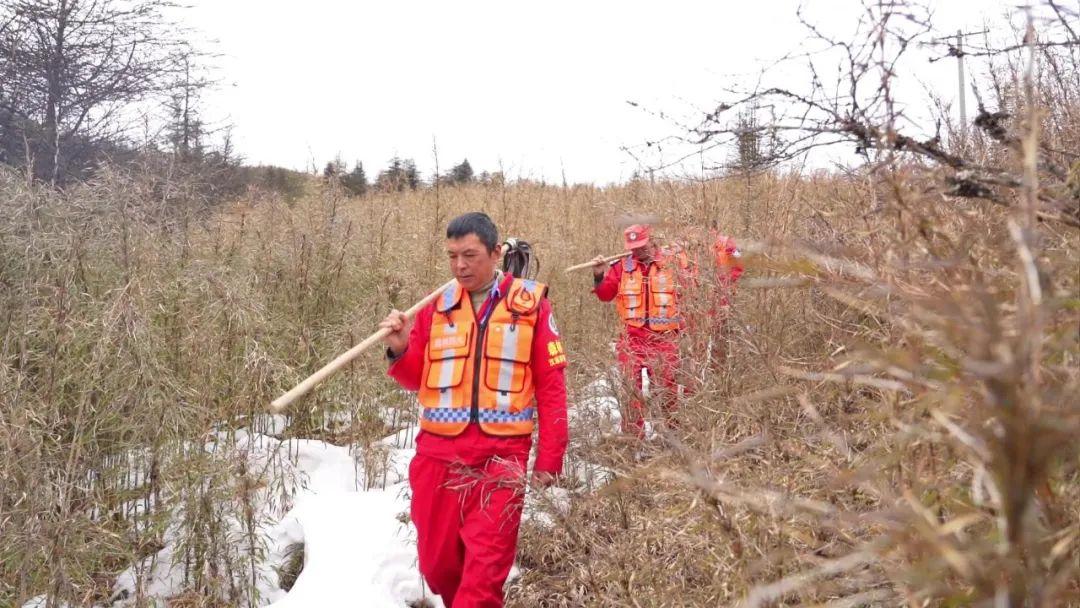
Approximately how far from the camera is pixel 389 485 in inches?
186

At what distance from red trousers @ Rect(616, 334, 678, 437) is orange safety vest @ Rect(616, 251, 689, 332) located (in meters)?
1.19

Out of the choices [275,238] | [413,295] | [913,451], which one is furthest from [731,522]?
[275,238]

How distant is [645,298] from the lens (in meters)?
5.25

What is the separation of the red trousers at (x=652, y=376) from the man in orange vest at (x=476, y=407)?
0.30 m

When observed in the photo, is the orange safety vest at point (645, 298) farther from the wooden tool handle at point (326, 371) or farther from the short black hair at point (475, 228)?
the wooden tool handle at point (326, 371)

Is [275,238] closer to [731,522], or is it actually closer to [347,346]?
[347,346]

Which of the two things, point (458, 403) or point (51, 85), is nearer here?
point (458, 403)

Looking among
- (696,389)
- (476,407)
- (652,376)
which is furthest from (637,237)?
(476,407)

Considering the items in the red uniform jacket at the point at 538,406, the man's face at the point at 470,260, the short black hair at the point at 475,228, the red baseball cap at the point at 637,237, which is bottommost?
the red uniform jacket at the point at 538,406

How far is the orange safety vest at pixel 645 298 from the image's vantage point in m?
5.05

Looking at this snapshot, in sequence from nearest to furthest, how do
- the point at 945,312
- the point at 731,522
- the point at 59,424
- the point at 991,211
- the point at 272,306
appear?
the point at 945,312, the point at 731,522, the point at 991,211, the point at 59,424, the point at 272,306

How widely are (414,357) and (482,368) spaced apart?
370 mm

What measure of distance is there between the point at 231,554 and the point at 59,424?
1.02m

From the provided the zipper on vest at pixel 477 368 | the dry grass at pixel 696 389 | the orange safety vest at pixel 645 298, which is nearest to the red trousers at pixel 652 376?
the dry grass at pixel 696 389
